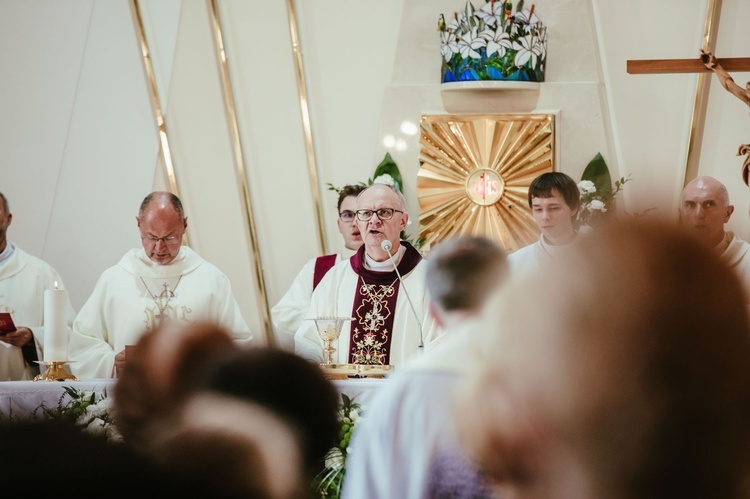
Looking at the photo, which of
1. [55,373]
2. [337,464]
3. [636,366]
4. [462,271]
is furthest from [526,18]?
[636,366]

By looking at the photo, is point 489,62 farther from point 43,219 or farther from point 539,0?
point 43,219

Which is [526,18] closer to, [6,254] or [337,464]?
[6,254]

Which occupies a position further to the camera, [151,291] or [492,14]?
[492,14]

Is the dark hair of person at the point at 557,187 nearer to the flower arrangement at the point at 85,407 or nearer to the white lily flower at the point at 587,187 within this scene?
the white lily flower at the point at 587,187

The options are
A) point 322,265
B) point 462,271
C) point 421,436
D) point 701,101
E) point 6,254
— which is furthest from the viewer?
point 701,101

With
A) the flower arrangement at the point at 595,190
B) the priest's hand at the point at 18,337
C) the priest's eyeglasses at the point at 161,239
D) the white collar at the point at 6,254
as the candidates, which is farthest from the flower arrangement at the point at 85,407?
the flower arrangement at the point at 595,190

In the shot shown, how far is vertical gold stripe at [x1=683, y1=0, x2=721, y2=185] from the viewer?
6.96 m

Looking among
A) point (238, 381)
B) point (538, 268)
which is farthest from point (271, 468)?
point (538, 268)

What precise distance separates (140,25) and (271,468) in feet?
22.6

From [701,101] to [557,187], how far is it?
84.4 inches

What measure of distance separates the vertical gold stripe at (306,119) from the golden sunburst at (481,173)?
0.74m

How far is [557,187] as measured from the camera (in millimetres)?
5410

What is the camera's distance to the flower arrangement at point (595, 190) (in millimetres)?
6355

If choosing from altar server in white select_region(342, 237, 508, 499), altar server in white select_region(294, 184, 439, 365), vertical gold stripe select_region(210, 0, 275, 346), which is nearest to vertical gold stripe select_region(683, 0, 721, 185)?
altar server in white select_region(294, 184, 439, 365)
